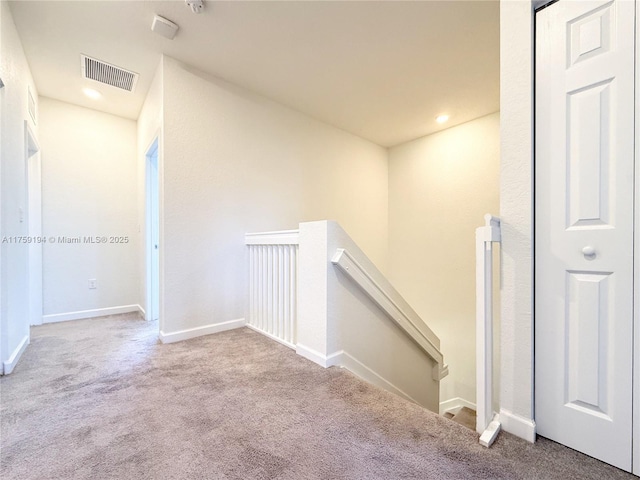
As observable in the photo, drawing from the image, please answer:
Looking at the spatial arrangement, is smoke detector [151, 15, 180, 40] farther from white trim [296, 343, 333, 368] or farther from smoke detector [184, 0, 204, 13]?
white trim [296, 343, 333, 368]

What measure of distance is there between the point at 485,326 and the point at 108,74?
3.65 metres

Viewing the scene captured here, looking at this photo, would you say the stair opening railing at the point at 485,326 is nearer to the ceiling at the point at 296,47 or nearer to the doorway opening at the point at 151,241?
the ceiling at the point at 296,47

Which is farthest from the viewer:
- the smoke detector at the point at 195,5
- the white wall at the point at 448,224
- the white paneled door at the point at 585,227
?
the white wall at the point at 448,224

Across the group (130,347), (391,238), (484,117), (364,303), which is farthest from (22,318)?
(484,117)

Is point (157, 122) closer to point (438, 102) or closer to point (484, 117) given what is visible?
point (438, 102)

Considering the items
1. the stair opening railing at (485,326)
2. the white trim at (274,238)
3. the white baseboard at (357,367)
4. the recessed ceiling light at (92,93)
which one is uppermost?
the recessed ceiling light at (92,93)

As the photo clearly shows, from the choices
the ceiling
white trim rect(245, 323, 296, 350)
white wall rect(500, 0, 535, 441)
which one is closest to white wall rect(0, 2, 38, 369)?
the ceiling

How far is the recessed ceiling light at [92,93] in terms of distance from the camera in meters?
2.85

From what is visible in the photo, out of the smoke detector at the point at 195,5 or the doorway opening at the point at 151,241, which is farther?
the doorway opening at the point at 151,241

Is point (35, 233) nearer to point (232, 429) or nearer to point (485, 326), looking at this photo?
point (232, 429)

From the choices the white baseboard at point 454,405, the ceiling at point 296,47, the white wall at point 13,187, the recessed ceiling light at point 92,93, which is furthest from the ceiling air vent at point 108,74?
the white baseboard at point 454,405

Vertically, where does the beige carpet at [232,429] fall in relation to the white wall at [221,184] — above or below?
below

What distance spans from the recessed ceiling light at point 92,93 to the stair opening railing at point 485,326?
3839 millimetres

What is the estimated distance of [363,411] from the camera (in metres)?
1.40
